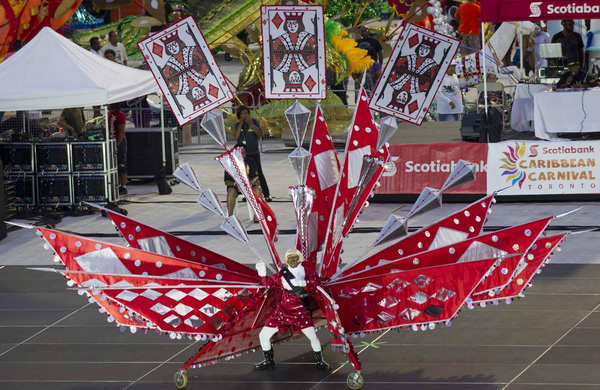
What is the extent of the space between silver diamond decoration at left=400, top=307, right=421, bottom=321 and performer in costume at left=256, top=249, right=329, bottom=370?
89 cm

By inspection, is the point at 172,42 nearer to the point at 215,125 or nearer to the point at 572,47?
the point at 215,125

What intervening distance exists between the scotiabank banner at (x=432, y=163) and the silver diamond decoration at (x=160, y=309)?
912 cm

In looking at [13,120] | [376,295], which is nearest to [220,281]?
[376,295]

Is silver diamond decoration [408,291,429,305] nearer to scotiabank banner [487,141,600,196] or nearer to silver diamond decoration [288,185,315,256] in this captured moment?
silver diamond decoration [288,185,315,256]

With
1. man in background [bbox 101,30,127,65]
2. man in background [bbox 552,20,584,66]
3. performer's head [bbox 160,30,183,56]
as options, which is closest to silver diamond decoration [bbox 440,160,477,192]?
performer's head [bbox 160,30,183,56]

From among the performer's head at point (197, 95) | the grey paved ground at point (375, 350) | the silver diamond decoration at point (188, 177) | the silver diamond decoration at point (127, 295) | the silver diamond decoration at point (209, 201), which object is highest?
the performer's head at point (197, 95)

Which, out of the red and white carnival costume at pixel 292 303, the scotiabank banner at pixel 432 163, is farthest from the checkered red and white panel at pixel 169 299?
the scotiabank banner at pixel 432 163

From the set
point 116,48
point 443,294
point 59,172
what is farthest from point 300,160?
point 116,48

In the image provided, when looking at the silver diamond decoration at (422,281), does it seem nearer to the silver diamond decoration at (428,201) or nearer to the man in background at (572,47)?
the silver diamond decoration at (428,201)

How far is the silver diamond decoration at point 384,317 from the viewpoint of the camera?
8.44m

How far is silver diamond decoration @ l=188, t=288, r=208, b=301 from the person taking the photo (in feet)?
28.0

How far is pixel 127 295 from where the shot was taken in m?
8.34

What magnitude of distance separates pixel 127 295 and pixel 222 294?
0.83 m

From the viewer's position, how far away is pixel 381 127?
935cm
